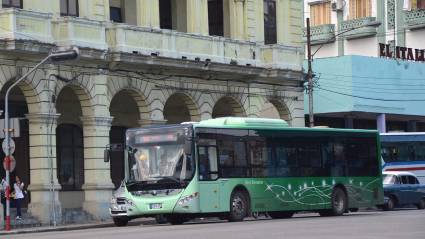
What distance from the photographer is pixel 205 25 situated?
47.8 meters

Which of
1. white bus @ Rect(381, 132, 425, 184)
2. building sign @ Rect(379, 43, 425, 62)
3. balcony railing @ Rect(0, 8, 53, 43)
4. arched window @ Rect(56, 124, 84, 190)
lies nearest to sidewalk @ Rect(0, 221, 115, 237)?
balcony railing @ Rect(0, 8, 53, 43)

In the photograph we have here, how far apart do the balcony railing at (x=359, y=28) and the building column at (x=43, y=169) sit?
100 ft

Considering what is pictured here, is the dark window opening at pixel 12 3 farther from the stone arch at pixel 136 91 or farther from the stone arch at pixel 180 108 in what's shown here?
the stone arch at pixel 180 108

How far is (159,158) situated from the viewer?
106 ft

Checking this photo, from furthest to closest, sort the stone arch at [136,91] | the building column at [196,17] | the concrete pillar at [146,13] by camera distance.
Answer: the building column at [196,17], the concrete pillar at [146,13], the stone arch at [136,91]

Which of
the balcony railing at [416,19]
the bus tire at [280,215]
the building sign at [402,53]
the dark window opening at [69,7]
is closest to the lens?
the bus tire at [280,215]

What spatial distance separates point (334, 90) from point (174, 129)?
1041 inches

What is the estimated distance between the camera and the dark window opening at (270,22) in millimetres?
51875

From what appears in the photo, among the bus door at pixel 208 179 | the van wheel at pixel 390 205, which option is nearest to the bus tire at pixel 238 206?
the bus door at pixel 208 179

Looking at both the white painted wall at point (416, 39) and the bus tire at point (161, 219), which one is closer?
the bus tire at point (161, 219)

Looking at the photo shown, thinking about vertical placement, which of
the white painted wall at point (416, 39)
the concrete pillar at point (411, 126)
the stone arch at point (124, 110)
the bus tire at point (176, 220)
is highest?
the white painted wall at point (416, 39)

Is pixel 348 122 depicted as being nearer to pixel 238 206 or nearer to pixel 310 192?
pixel 310 192

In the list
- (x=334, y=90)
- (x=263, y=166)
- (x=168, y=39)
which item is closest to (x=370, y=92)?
(x=334, y=90)

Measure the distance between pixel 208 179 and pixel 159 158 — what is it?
1.59 metres
